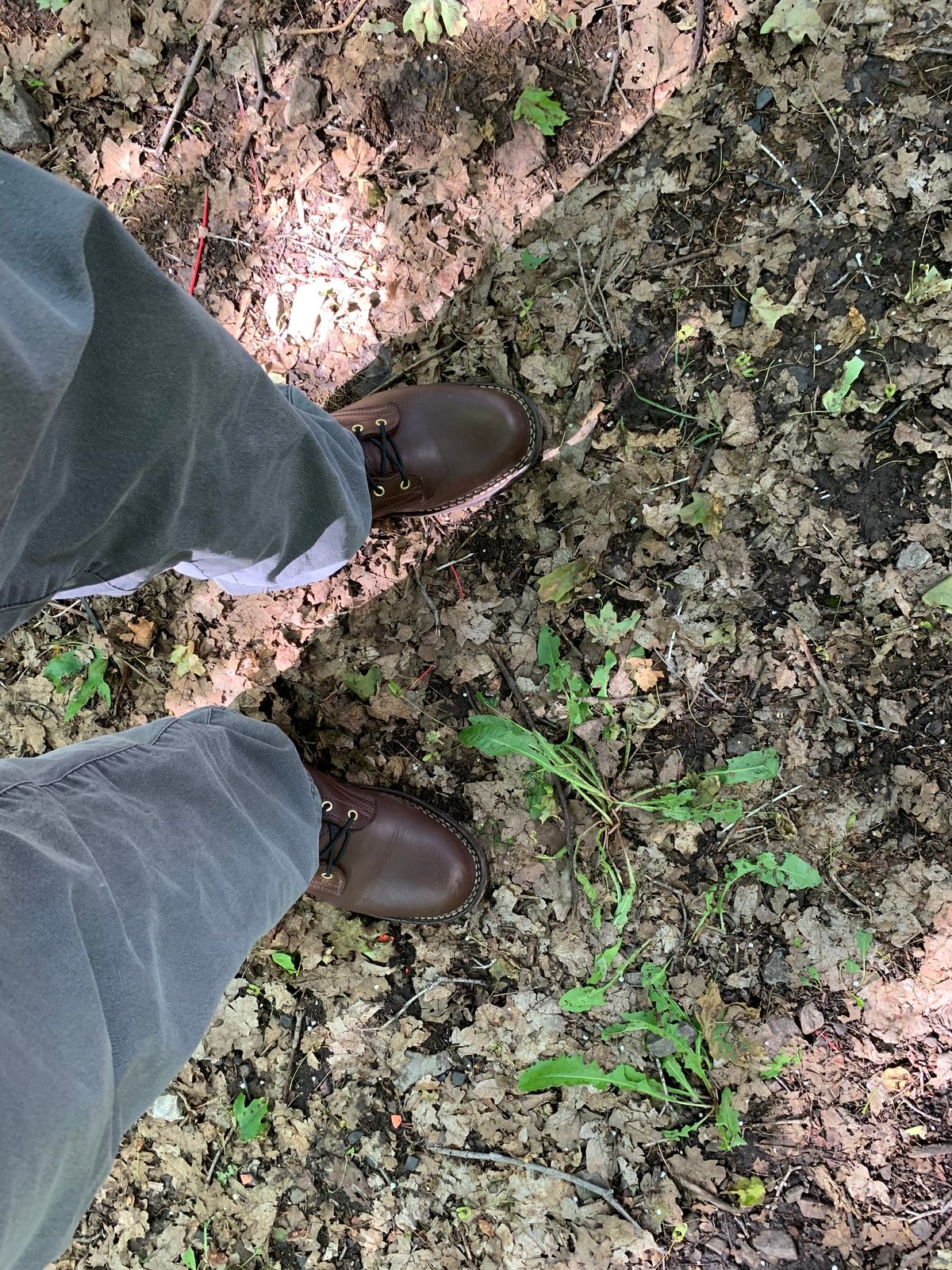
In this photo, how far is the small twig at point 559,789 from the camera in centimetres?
245

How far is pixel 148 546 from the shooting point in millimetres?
1505

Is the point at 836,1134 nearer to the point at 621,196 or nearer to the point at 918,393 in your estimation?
the point at 918,393

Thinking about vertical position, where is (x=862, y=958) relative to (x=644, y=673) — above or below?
below

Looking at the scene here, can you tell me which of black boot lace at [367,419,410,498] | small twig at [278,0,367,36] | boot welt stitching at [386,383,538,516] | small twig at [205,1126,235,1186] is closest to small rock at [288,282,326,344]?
black boot lace at [367,419,410,498]

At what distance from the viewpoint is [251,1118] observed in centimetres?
251

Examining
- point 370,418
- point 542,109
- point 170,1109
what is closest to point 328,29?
point 542,109

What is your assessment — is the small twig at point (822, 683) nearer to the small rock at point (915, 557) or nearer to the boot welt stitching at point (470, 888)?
the small rock at point (915, 557)

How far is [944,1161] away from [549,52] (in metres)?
3.48

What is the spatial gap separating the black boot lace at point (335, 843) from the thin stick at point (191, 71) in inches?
86.5

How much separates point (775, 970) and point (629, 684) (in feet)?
3.20

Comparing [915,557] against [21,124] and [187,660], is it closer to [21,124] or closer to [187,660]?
[187,660]

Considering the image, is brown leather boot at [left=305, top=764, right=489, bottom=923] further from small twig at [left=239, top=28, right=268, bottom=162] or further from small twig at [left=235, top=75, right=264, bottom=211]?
small twig at [left=239, top=28, right=268, bottom=162]

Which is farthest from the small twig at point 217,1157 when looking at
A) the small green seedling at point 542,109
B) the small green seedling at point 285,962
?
the small green seedling at point 542,109

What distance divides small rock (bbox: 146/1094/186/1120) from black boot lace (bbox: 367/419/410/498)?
208cm
